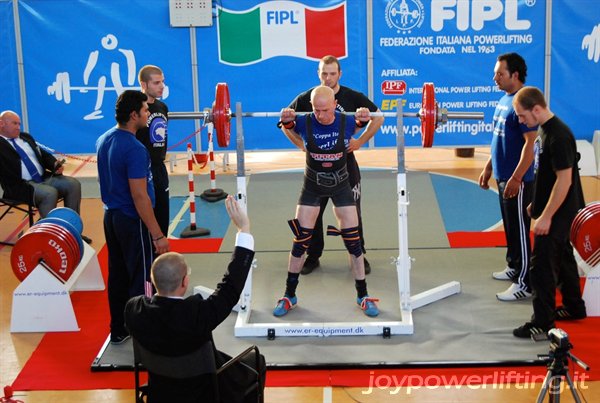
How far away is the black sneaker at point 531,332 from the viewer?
532cm

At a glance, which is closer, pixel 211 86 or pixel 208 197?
pixel 208 197

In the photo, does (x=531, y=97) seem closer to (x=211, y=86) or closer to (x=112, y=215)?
(x=112, y=215)

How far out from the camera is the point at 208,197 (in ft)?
29.9

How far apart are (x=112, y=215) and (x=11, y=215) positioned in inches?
161

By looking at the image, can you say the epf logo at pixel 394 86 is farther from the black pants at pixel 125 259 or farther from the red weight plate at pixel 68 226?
the black pants at pixel 125 259

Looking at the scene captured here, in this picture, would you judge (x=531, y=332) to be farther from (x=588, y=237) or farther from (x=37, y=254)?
(x=37, y=254)

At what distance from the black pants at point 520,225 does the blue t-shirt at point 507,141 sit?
0.09m

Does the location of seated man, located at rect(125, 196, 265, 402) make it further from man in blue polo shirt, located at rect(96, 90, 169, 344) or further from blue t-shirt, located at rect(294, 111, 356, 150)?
blue t-shirt, located at rect(294, 111, 356, 150)

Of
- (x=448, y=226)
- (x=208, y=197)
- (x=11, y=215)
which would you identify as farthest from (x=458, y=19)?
(x=11, y=215)

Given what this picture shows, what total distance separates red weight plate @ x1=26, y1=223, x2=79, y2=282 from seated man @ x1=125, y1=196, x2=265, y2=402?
2.42 metres

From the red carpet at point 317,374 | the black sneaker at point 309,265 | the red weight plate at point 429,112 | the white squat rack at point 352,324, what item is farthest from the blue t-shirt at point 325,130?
the red carpet at point 317,374

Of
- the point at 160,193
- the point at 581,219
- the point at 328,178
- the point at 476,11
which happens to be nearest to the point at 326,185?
the point at 328,178

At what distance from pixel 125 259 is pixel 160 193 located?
0.71m

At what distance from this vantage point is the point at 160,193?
5.93 m
